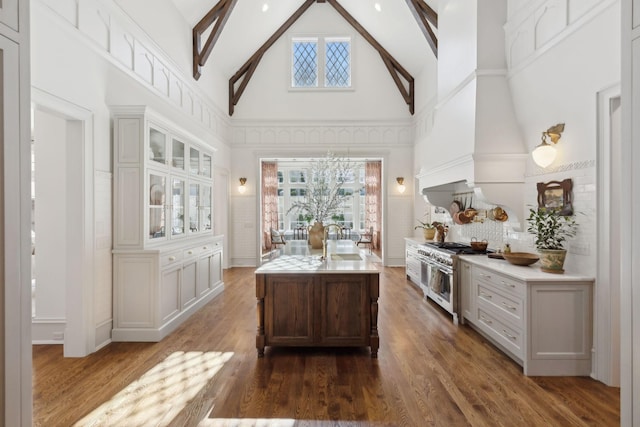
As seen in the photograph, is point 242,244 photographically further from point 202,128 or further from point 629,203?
point 629,203

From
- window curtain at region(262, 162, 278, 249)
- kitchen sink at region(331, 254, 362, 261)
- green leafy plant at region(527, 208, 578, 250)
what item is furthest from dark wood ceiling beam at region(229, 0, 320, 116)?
green leafy plant at region(527, 208, 578, 250)

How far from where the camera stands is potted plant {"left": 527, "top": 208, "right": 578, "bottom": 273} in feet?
9.61

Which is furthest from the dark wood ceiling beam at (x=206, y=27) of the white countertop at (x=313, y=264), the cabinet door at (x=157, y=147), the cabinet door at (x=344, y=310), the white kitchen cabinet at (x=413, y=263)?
the white kitchen cabinet at (x=413, y=263)

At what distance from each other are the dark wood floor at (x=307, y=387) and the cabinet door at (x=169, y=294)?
279 millimetres

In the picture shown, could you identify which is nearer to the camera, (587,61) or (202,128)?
(587,61)

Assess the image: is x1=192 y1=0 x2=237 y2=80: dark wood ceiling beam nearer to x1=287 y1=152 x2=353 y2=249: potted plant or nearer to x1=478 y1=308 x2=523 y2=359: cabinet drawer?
x1=287 y1=152 x2=353 y2=249: potted plant

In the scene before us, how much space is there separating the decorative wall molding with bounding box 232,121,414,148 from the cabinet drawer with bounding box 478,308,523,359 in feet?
17.3

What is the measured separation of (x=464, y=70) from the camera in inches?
161

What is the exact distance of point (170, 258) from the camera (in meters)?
3.82

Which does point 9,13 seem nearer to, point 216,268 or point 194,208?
point 194,208

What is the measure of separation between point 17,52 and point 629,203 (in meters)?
2.50

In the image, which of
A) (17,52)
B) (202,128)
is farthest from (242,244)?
(17,52)

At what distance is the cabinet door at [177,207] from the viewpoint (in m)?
4.20

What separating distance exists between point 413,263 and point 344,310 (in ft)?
10.8
